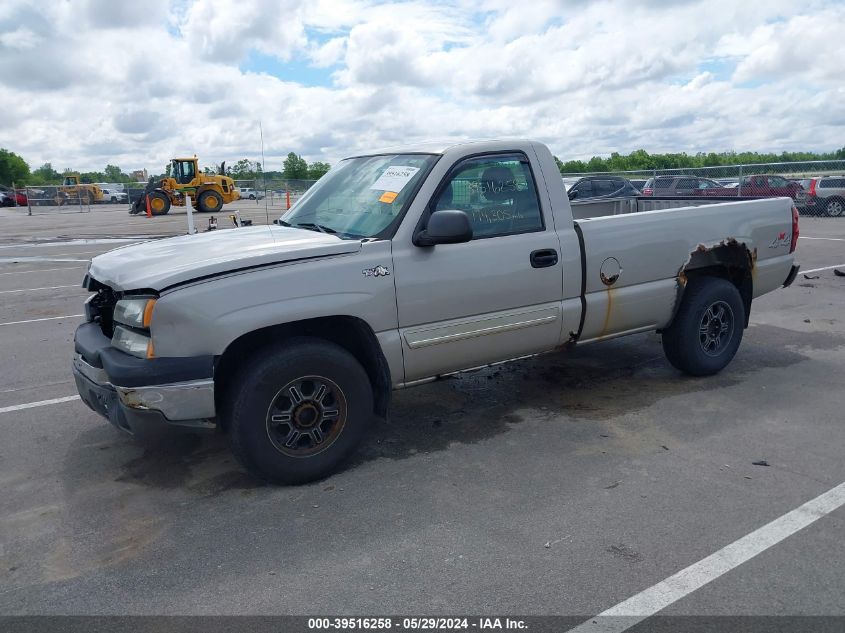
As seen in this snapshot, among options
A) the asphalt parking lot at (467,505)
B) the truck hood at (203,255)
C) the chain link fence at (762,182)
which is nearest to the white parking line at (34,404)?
the asphalt parking lot at (467,505)

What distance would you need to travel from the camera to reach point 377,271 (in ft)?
13.8

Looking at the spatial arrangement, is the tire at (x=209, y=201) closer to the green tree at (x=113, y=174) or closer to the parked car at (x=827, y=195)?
Answer: the parked car at (x=827, y=195)

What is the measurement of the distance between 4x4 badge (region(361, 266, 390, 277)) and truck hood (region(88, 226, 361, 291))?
14 centimetres

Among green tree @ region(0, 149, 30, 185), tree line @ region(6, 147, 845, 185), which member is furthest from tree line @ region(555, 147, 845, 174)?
green tree @ region(0, 149, 30, 185)

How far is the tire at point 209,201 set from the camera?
34844mm

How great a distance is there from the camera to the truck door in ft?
→ 14.3

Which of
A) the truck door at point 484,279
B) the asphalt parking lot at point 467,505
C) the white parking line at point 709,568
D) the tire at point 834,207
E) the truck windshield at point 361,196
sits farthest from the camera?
the tire at point 834,207

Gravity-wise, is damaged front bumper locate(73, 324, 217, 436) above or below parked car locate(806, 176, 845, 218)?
below

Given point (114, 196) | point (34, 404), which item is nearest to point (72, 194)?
point (114, 196)

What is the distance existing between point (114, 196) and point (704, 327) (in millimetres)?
54401

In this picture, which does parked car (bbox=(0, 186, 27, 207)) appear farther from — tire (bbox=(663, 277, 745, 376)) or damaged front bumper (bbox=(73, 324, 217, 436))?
tire (bbox=(663, 277, 745, 376))

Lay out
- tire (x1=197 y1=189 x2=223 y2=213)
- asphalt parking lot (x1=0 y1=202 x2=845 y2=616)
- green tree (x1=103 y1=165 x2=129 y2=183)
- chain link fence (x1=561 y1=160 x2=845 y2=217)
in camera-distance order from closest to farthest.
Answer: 1. asphalt parking lot (x1=0 y1=202 x2=845 y2=616)
2. chain link fence (x1=561 y1=160 x2=845 y2=217)
3. tire (x1=197 y1=189 x2=223 y2=213)
4. green tree (x1=103 y1=165 x2=129 y2=183)

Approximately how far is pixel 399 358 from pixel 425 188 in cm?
107

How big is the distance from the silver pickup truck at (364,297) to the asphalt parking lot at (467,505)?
1.52ft
